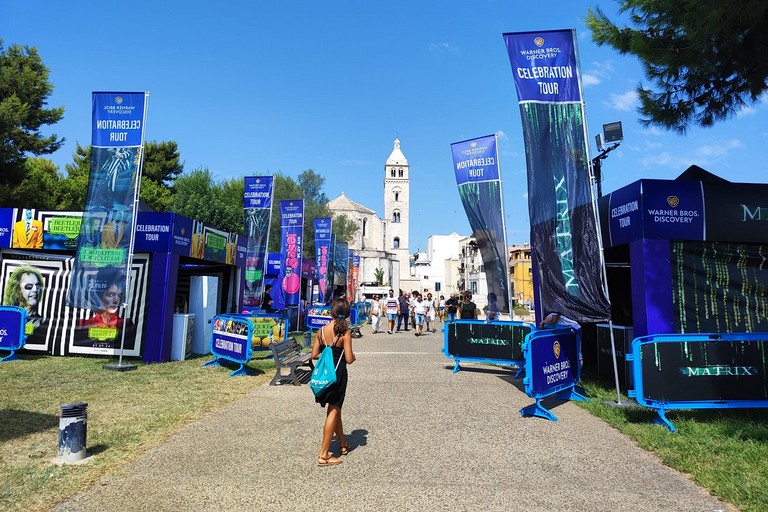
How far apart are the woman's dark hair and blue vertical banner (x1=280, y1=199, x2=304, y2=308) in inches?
496

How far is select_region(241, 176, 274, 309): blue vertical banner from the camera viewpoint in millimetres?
15359

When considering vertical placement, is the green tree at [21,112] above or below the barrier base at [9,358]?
above

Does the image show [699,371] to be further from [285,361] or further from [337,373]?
[285,361]

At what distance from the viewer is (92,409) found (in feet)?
21.9

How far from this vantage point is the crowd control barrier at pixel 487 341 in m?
10.1

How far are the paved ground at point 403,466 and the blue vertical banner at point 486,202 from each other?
3.53 meters

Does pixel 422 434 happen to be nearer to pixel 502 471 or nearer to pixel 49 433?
pixel 502 471

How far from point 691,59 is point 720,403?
515 cm

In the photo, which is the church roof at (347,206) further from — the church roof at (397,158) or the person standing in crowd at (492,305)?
the person standing in crowd at (492,305)

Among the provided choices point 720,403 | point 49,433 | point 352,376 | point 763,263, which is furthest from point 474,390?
point 49,433

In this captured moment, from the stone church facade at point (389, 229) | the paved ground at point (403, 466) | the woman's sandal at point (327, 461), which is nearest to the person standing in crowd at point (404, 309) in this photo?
the paved ground at point (403, 466)

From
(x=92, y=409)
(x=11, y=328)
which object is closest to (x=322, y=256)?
(x=11, y=328)

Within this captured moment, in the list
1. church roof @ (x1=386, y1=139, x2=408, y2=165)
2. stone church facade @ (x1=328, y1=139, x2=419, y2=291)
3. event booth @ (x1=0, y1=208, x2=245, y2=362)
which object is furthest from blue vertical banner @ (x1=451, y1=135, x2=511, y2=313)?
church roof @ (x1=386, y1=139, x2=408, y2=165)

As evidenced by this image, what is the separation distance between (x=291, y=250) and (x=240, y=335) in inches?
333
